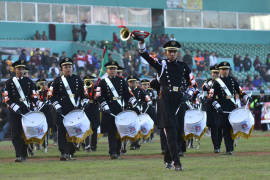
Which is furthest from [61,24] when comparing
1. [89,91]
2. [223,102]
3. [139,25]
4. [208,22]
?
[223,102]

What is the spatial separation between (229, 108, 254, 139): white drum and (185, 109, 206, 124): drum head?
2.58 ft

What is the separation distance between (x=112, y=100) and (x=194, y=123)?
208cm

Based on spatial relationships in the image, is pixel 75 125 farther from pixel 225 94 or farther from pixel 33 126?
pixel 225 94

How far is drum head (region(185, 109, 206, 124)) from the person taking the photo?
16.9 meters

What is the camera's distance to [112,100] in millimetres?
16875

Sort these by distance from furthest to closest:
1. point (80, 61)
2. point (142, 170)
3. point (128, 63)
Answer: point (128, 63) < point (80, 61) < point (142, 170)

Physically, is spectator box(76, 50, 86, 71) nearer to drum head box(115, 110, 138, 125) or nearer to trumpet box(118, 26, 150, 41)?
drum head box(115, 110, 138, 125)

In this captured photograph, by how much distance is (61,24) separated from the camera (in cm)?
4897

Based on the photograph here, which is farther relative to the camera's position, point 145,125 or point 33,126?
point 145,125

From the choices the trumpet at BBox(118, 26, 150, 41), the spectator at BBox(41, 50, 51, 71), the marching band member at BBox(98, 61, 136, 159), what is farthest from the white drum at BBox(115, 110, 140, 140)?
the spectator at BBox(41, 50, 51, 71)

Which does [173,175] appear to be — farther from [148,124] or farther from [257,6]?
[257,6]

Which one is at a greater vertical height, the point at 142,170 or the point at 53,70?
the point at 53,70

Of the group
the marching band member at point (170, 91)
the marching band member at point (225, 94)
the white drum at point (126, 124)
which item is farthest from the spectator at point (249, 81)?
the marching band member at point (170, 91)

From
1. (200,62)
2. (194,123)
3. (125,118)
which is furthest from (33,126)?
(200,62)
